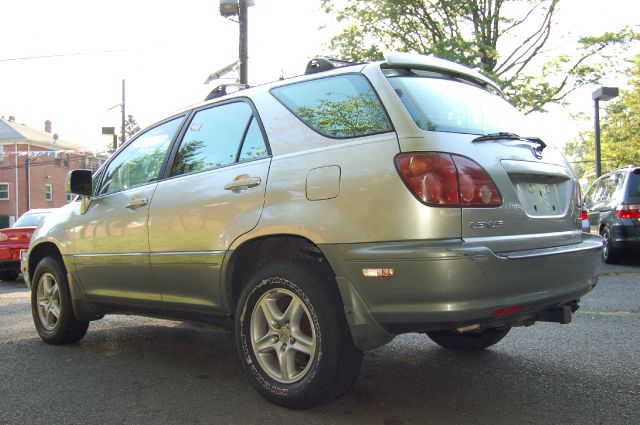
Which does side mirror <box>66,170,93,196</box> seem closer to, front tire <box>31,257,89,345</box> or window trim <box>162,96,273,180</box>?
front tire <box>31,257,89,345</box>

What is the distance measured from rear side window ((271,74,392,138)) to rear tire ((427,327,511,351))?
5.77ft

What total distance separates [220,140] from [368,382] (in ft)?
5.98

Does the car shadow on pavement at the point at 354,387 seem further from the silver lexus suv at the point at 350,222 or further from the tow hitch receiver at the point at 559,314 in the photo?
the tow hitch receiver at the point at 559,314

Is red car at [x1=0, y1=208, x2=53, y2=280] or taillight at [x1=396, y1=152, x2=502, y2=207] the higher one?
taillight at [x1=396, y1=152, x2=502, y2=207]

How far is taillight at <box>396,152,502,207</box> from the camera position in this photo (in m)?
2.60

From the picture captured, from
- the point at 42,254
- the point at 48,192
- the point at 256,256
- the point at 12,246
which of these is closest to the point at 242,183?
the point at 256,256

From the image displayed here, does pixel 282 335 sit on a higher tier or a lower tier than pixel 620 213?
lower

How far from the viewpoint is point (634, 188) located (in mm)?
9328

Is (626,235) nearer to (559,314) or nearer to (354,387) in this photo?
(559,314)

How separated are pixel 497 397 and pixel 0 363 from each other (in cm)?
354

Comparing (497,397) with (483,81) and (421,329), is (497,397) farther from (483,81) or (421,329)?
(483,81)

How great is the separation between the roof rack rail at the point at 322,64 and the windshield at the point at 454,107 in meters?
0.44

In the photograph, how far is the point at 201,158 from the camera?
378cm

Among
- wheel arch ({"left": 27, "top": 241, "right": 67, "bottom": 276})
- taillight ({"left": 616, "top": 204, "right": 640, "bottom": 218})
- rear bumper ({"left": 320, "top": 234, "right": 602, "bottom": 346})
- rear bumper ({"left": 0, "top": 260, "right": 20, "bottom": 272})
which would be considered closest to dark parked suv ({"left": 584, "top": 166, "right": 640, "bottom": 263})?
taillight ({"left": 616, "top": 204, "right": 640, "bottom": 218})
